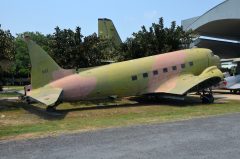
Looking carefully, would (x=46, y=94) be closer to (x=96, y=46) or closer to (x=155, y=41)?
(x=96, y=46)

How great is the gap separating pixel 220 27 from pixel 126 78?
1597 inches

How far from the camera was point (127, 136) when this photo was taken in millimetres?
12664

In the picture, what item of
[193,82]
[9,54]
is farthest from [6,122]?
[193,82]

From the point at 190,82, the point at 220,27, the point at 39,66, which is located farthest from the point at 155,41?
the point at 220,27

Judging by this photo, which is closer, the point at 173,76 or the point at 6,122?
the point at 6,122

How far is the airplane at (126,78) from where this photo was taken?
2295cm

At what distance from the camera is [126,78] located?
25125 millimetres

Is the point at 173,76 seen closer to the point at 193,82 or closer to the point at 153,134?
the point at 193,82

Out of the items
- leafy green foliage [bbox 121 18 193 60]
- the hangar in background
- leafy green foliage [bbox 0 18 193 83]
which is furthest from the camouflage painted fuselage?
the hangar in background

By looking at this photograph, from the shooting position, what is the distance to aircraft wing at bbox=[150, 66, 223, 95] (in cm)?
2538

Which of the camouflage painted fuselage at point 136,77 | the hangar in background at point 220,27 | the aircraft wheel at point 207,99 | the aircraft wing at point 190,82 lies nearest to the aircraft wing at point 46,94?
the camouflage painted fuselage at point 136,77

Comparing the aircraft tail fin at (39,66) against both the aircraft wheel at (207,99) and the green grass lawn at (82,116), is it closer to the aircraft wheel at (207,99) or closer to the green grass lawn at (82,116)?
the green grass lawn at (82,116)

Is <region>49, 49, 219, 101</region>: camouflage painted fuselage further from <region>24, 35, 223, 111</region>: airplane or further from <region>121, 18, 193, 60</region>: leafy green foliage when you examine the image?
<region>121, 18, 193, 60</region>: leafy green foliage

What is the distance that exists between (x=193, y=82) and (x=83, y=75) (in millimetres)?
7325
